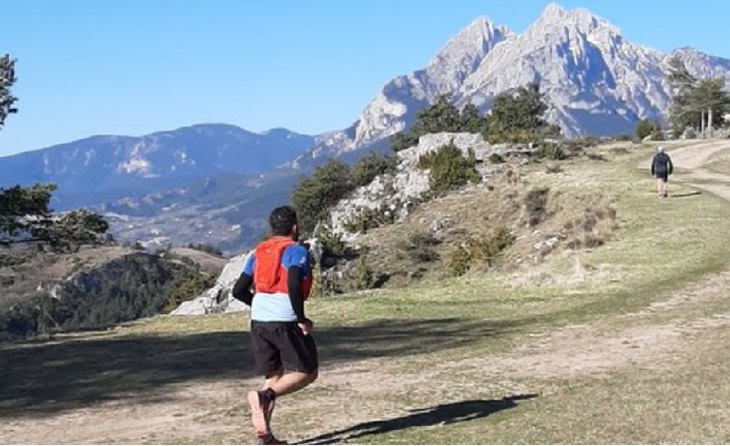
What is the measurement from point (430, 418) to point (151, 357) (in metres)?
6.18

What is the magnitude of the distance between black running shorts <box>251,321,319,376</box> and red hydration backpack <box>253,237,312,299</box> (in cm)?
31

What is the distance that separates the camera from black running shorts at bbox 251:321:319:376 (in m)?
8.63

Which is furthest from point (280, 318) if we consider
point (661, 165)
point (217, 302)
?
point (661, 165)

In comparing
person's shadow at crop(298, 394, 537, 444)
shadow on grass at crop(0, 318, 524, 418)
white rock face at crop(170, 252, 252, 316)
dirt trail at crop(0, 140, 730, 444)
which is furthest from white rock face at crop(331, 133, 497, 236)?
person's shadow at crop(298, 394, 537, 444)

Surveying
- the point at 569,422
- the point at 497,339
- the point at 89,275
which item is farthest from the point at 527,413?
the point at 89,275

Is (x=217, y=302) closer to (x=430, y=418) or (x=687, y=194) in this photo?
(x=687, y=194)

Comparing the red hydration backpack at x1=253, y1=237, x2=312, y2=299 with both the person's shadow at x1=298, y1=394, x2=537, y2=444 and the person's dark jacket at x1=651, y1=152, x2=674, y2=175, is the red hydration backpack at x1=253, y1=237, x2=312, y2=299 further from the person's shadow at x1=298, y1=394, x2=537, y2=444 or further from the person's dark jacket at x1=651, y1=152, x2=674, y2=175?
the person's dark jacket at x1=651, y1=152, x2=674, y2=175

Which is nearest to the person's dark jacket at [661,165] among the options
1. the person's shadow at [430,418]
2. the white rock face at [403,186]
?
the white rock face at [403,186]

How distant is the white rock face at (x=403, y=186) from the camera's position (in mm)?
44344

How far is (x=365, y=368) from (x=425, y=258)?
21.3 meters

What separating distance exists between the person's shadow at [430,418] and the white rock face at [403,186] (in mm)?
31524

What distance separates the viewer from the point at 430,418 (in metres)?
9.73

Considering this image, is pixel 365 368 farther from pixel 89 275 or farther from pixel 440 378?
pixel 89 275

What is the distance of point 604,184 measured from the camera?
36.4m
